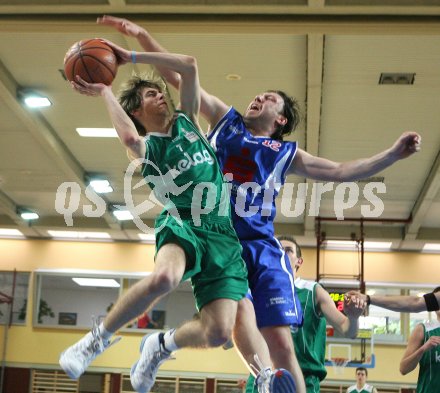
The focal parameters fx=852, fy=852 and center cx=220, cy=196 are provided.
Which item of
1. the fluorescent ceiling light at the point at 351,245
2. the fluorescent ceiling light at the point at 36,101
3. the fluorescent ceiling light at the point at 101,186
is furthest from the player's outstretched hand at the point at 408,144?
the fluorescent ceiling light at the point at 351,245

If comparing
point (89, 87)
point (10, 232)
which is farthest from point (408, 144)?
point (10, 232)

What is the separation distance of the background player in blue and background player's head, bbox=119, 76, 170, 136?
19 cm

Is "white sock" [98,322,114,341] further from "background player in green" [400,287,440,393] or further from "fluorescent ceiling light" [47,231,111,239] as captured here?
"fluorescent ceiling light" [47,231,111,239]

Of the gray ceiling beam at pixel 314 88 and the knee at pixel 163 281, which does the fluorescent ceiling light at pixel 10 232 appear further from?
the knee at pixel 163 281

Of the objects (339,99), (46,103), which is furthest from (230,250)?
(46,103)

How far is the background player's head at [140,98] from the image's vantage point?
554 centimetres

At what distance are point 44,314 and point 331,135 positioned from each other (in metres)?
10.4

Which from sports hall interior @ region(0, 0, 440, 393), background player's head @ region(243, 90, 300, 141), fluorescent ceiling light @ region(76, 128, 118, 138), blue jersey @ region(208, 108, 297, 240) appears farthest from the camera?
fluorescent ceiling light @ region(76, 128, 118, 138)

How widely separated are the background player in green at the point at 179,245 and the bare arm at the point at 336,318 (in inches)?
76.5

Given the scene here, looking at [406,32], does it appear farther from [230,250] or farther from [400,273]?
[400,273]

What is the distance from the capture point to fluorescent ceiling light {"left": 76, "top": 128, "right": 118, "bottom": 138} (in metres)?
16.5

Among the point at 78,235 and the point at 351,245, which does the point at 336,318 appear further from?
the point at 78,235

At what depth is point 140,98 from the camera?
560 centimetres

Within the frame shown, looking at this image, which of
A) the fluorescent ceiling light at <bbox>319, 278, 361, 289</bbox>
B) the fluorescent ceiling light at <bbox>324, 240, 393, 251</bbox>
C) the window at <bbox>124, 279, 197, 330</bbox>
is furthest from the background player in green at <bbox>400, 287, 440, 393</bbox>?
the window at <bbox>124, 279, 197, 330</bbox>
